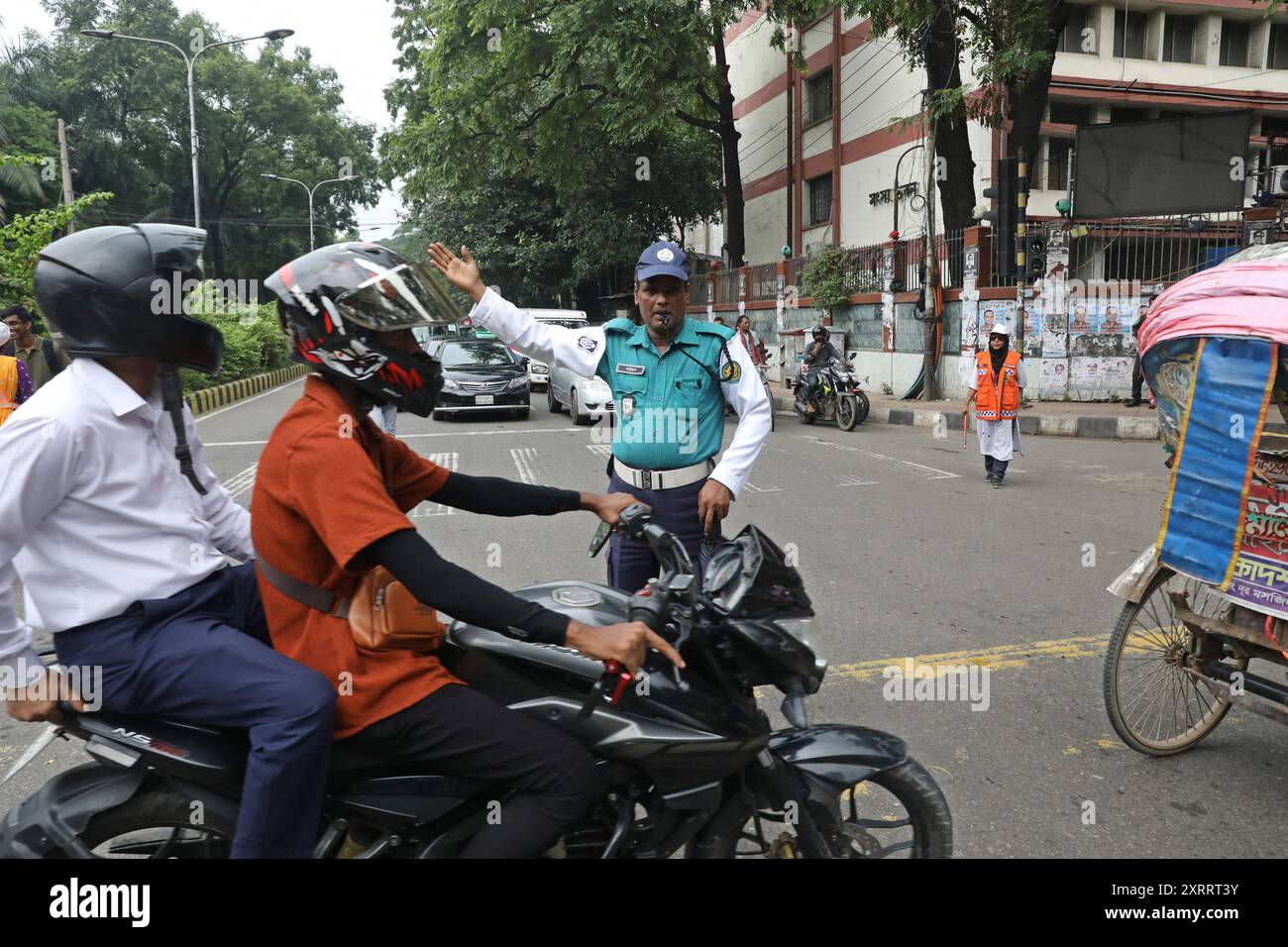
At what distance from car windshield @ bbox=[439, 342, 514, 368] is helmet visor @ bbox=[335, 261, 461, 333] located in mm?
13965

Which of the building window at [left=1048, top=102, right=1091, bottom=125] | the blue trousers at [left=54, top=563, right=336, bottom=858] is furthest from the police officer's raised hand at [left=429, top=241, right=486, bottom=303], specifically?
the building window at [left=1048, top=102, right=1091, bottom=125]

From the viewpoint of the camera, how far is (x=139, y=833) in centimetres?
216

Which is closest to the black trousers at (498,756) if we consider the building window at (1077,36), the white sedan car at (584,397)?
the white sedan car at (584,397)

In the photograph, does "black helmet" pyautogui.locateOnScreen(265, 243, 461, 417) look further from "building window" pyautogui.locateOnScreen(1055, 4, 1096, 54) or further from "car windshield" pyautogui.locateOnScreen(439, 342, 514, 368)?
"building window" pyautogui.locateOnScreen(1055, 4, 1096, 54)

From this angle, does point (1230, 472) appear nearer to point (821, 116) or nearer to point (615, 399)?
point (615, 399)

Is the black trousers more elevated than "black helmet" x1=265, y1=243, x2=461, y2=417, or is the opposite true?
"black helmet" x1=265, y1=243, x2=461, y2=417

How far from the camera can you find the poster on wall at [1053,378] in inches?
615

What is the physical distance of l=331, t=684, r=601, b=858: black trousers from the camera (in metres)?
1.92

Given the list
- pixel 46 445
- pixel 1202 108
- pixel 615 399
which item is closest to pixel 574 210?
pixel 1202 108

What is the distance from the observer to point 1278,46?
24469 mm

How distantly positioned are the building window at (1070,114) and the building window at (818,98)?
5615 millimetres

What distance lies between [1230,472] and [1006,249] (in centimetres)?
1173

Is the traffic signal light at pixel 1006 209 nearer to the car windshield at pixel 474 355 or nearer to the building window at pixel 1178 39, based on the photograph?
the car windshield at pixel 474 355

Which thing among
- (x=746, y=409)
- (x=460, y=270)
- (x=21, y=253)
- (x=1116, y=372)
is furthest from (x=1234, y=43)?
(x=460, y=270)
